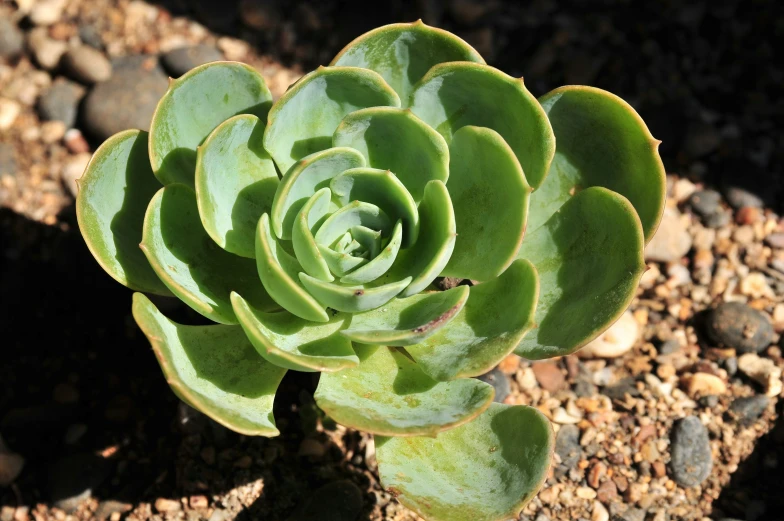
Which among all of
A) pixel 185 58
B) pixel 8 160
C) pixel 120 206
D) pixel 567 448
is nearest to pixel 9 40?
pixel 8 160

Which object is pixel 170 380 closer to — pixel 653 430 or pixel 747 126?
pixel 653 430

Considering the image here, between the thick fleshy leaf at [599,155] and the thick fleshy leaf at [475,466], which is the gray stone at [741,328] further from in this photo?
the thick fleshy leaf at [475,466]

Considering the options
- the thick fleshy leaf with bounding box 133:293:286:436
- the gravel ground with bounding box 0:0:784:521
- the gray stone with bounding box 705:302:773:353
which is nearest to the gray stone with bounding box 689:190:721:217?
the gravel ground with bounding box 0:0:784:521

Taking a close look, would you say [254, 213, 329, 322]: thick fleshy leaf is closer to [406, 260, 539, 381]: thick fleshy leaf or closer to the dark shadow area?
[406, 260, 539, 381]: thick fleshy leaf

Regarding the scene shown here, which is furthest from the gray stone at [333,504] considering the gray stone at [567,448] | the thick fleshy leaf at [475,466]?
the gray stone at [567,448]

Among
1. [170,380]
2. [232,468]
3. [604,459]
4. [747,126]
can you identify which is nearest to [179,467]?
[232,468]
